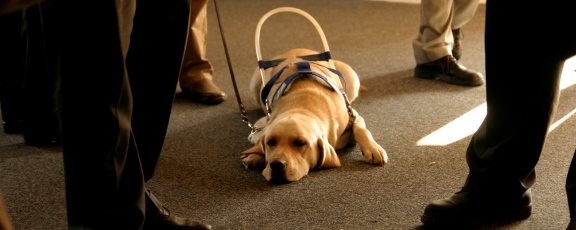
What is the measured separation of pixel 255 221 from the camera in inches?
78.2

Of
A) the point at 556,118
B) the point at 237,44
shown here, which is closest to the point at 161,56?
the point at 556,118

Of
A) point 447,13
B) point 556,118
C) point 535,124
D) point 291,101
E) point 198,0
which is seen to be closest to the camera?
point 535,124

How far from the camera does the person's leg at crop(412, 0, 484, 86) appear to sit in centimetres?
334

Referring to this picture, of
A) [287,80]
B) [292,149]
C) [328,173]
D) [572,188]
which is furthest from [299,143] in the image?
[572,188]

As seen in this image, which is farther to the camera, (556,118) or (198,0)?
(198,0)

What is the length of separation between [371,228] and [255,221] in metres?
0.32

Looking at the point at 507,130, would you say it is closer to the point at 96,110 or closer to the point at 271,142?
→ the point at 271,142

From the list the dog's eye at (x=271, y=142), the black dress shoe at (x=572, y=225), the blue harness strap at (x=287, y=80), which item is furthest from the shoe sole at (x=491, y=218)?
the blue harness strap at (x=287, y=80)

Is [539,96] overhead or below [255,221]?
overhead

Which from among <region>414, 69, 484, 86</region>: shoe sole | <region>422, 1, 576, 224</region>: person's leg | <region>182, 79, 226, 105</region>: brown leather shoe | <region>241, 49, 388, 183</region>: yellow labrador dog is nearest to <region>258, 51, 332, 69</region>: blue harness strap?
<region>241, 49, 388, 183</region>: yellow labrador dog

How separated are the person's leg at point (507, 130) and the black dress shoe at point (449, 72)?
1466 mm

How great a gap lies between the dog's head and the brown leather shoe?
0.79m

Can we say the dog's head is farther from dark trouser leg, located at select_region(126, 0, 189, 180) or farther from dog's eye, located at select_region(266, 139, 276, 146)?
dark trouser leg, located at select_region(126, 0, 189, 180)

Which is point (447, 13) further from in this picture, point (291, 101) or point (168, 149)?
point (168, 149)
